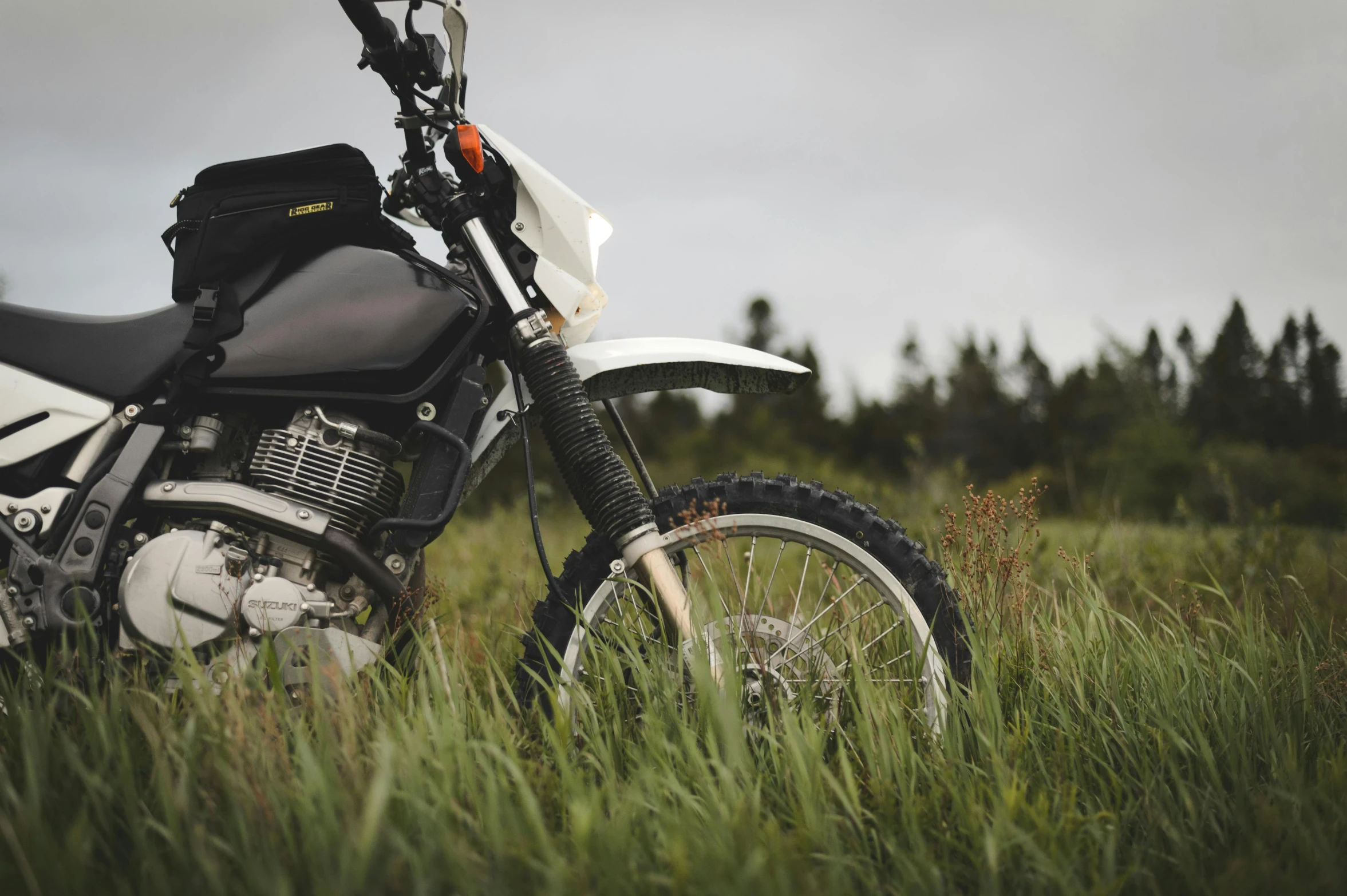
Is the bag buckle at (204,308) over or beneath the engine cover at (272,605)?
over

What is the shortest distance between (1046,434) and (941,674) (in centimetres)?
5265

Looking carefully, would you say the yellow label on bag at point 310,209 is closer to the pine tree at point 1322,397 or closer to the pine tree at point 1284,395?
the pine tree at point 1322,397

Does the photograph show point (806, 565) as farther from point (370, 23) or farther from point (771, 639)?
point (370, 23)

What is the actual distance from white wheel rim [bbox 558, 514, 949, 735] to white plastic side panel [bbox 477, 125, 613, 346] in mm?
615

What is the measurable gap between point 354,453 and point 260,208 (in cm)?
64

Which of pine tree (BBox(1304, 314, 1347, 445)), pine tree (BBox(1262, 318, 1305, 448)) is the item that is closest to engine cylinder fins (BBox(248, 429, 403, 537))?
pine tree (BBox(1304, 314, 1347, 445))

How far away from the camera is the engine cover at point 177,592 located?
1.83 metres

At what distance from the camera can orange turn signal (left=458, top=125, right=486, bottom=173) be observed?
202 cm

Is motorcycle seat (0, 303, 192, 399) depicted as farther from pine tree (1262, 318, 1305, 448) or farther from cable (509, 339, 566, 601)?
pine tree (1262, 318, 1305, 448)

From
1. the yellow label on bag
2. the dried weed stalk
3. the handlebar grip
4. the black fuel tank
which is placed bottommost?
the dried weed stalk

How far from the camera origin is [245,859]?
1257 millimetres

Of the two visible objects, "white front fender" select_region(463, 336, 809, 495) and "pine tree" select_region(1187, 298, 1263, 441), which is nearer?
"white front fender" select_region(463, 336, 809, 495)

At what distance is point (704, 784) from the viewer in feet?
4.96

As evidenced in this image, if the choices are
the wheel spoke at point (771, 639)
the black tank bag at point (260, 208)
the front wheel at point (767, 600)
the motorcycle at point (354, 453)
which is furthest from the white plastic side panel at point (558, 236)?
the wheel spoke at point (771, 639)
